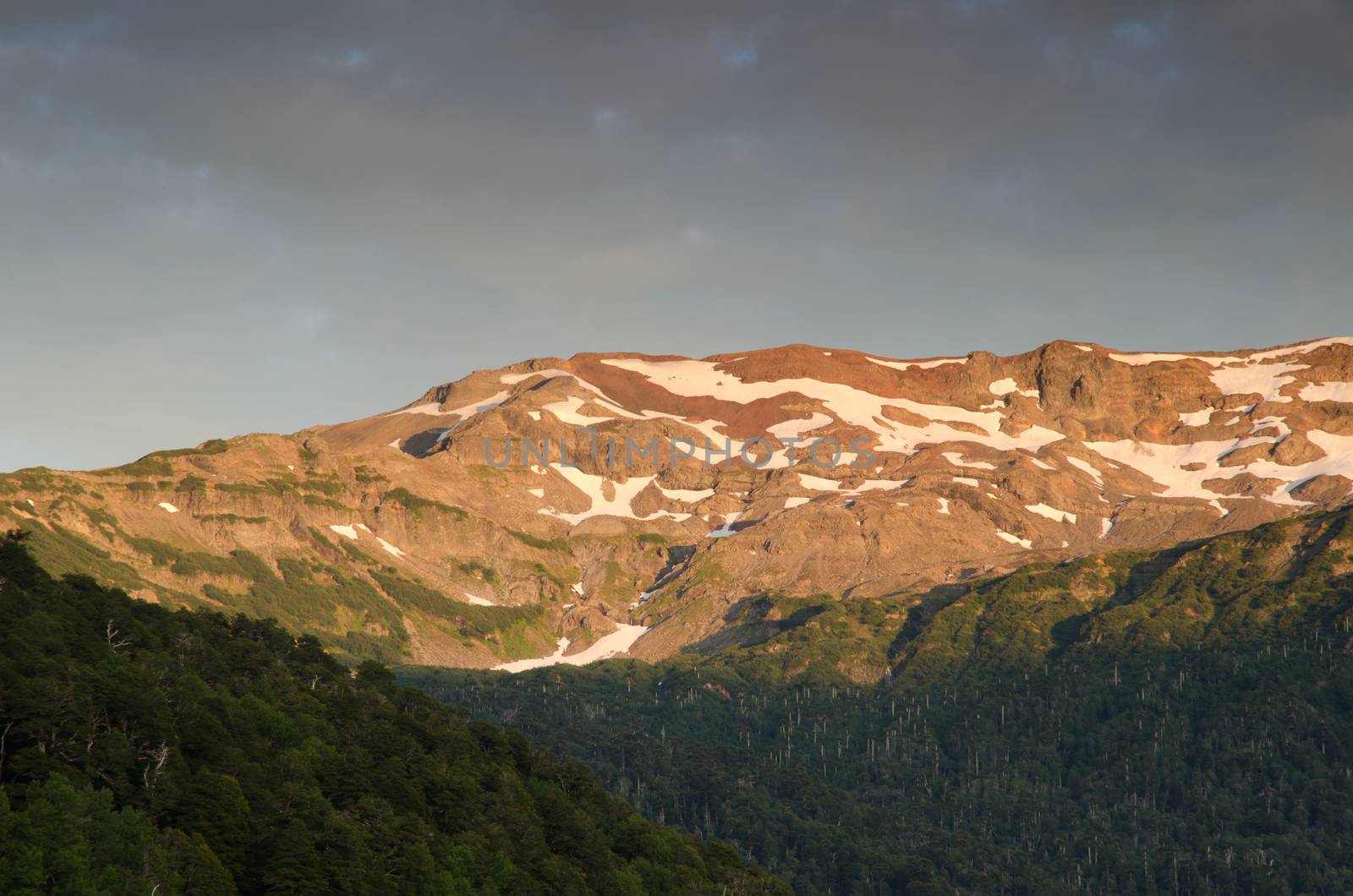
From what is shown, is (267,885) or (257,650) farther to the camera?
(257,650)

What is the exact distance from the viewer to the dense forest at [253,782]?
3627 inches

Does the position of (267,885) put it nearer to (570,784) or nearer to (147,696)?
(147,696)

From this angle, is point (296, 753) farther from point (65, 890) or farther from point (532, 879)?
point (65, 890)

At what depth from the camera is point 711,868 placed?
6344 inches

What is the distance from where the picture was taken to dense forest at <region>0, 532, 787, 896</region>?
92.1 m

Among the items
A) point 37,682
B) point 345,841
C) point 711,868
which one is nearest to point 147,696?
point 37,682

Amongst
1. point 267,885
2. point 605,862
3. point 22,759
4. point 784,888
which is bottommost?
point 784,888

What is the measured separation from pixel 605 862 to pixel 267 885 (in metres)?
48.4

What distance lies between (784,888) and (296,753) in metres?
68.0

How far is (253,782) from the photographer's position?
110 metres

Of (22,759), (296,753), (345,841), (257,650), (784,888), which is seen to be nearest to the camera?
(22,759)

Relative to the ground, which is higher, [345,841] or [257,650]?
[257,650]

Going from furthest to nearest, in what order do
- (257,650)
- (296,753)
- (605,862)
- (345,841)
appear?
(257,650)
(605,862)
(296,753)
(345,841)

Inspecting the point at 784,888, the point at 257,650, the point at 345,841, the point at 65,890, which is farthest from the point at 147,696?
the point at 784,888
